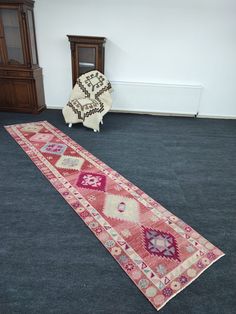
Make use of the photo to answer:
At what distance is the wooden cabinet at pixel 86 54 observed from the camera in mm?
3695

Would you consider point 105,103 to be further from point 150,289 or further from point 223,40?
point 150,289

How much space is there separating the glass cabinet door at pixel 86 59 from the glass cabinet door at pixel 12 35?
0.95 meters

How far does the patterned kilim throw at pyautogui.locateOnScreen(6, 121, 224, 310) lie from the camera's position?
57.2 inches

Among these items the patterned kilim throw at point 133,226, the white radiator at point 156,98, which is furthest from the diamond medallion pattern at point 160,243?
the white radiator at point 156,98

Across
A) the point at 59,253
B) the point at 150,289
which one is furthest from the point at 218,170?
the point at 59,253

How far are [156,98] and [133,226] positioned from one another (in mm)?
3003

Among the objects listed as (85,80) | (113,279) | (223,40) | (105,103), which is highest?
(223,40)

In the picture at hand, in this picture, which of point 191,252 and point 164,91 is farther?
point 164,91

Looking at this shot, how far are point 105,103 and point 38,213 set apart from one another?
2.23m

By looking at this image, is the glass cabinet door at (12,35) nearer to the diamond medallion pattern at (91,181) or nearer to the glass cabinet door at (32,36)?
the glass cabinet door at (32,36)

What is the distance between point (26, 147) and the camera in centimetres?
297

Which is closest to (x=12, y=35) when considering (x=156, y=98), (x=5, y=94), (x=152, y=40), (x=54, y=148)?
(x=5, y=94)

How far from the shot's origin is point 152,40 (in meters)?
3.95

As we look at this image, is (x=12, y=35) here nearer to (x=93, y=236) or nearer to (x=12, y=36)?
(x=12, y=36)
